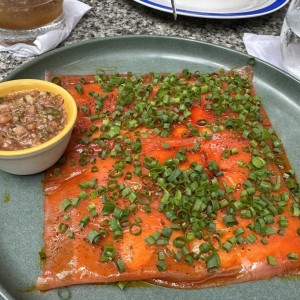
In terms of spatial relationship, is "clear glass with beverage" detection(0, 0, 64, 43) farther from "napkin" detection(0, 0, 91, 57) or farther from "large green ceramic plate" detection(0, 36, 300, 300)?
"large green ceramic plate" detection(0, 36, 300, 300)

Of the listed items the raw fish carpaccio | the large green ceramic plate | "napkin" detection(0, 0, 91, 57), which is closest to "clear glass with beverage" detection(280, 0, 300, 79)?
the large green ceramic plate

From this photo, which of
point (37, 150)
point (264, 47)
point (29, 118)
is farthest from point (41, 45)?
point (264, 47)

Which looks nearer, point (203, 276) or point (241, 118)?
point (203, 276)

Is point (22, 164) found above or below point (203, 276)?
above

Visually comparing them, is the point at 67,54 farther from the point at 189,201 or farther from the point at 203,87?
the point at 189,201

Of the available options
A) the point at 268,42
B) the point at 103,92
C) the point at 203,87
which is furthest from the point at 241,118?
the point at 268,42

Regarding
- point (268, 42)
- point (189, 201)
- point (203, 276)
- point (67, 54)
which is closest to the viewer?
point (203, 276)
